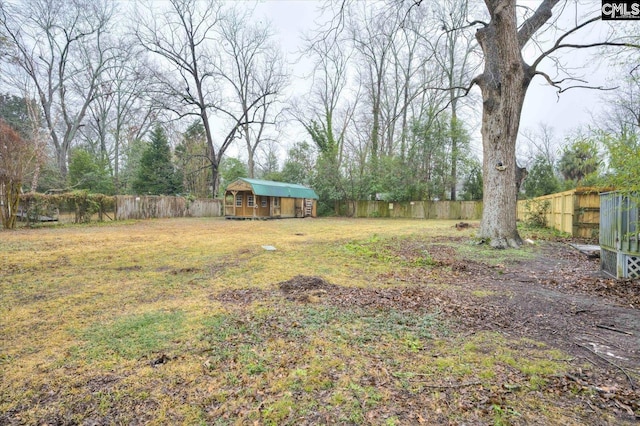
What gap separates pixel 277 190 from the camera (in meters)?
22.0

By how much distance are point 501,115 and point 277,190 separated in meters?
16.2

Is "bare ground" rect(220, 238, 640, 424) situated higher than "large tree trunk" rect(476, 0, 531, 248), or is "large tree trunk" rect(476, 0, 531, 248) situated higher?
"large tree trunk" rect(476, 0, 531, 248)

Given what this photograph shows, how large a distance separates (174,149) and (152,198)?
9.64 metres

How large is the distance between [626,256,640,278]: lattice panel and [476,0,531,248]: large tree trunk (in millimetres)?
3038

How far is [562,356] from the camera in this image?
95.9 inches

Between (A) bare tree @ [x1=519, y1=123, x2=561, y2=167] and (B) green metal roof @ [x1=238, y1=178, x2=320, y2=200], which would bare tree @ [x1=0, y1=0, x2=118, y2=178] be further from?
(A) bare tree @ [x1=519, y1=123, x2=561, y2=167]

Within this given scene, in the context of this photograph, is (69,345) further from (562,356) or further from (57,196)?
(57,196)

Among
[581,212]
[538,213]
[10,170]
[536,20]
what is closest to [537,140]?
[538,213]

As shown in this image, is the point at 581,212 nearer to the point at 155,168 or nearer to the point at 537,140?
the point at 537,140

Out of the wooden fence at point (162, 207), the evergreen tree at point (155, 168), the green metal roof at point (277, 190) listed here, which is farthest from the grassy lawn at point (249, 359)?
the evergreen tree at point (155, 168)

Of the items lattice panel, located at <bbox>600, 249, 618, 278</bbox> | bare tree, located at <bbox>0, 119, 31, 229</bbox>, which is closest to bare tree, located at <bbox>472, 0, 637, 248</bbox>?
lattice panel, located at <bbox>600, 249, 618, 278</bbox>

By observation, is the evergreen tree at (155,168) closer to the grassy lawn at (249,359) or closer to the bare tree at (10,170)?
the bare tree at (10,170)

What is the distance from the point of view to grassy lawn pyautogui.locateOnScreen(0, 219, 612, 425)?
1.82 meters

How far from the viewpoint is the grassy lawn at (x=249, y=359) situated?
5.98ft
